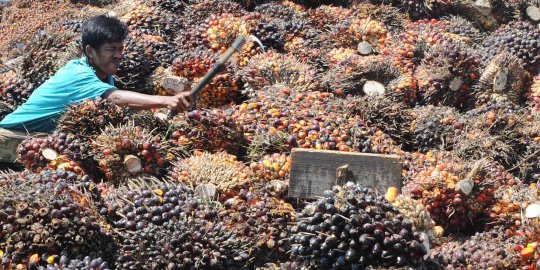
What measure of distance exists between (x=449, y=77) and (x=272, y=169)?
7.11 feet

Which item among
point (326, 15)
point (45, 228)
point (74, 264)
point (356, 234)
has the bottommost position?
point (74, 264)

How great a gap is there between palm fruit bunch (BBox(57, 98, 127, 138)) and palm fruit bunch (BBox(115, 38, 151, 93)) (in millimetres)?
1238

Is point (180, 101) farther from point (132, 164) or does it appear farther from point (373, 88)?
point (373, 88)

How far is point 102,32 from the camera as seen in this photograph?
4.82m

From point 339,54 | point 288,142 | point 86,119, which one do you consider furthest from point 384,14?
point 86,119

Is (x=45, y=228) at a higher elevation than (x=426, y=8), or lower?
lower

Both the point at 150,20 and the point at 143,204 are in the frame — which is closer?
the point at 143,204

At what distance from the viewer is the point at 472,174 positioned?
3.96 m

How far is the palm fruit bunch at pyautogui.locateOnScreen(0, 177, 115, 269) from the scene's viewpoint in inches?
124

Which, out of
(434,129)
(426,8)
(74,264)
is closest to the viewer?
(74,264)

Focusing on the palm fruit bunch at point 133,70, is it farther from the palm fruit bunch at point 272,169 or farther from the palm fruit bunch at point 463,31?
the palm fruit bunch at point 463,31

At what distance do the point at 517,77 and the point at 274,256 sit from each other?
313 cm

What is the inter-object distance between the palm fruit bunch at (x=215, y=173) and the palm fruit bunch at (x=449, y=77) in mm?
2063

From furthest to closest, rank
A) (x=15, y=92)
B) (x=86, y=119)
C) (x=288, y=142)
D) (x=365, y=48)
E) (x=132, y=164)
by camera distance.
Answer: (x=365, y=48) < (x=15, y=92) < (x=288, y=142) < (x=86, y=119) < (x=132, y=164)
